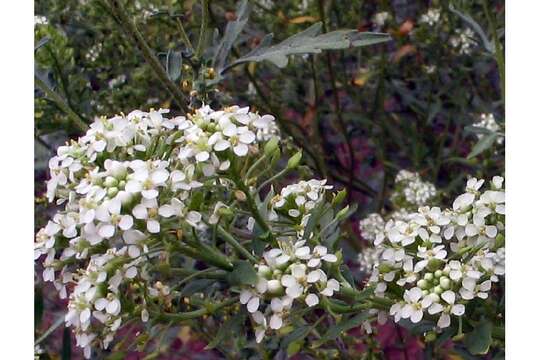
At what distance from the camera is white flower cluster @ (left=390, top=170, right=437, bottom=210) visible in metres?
2.28

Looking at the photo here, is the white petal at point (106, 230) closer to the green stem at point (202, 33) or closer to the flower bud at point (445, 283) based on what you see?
the flower bud at point (445, 283)

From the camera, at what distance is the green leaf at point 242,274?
3.90 ft

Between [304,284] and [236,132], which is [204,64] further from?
[304,284]

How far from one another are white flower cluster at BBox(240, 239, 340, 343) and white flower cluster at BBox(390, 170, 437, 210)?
108 centimetres

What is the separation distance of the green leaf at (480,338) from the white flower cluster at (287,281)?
201mm

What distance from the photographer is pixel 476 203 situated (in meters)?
1.31

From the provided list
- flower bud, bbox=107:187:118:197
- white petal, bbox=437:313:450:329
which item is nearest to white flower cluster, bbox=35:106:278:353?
flower bud, bbox=107:187:118:197

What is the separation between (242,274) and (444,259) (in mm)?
285

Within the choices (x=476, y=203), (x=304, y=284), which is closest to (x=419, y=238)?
(x=476, y=203)

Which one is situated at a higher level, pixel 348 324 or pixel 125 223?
pixel 125 223

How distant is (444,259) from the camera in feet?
4.18

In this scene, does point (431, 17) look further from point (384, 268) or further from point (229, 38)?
point (384, 268)

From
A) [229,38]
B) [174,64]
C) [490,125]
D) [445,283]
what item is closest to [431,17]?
[490,125]

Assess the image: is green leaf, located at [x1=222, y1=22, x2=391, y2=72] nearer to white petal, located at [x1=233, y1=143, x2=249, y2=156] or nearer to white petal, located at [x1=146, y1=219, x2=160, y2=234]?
white petal, located at [x1=233, y1=143, x2=249, y2=156]
